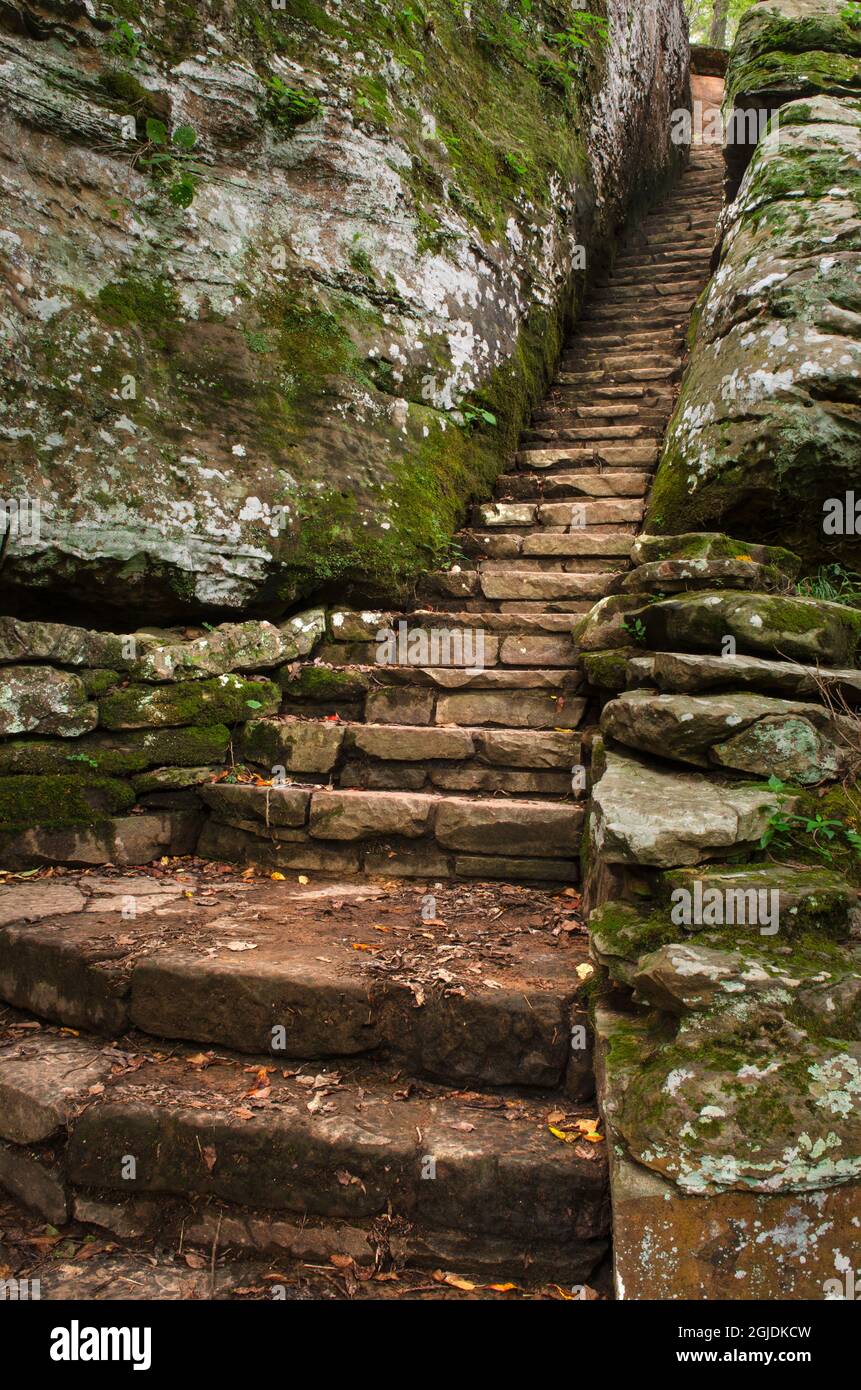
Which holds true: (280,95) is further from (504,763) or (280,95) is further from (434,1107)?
(434,1107)

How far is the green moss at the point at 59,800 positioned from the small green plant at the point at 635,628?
7.88 ft

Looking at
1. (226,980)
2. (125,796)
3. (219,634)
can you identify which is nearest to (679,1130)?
(226,980)

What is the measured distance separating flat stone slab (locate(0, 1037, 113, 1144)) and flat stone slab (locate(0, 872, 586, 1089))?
0.09m

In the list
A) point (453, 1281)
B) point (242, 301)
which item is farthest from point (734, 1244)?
point (242, 301)

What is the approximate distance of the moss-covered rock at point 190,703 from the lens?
155 inches

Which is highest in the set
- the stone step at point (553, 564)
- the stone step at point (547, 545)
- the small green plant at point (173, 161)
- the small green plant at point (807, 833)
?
the small green plant at point (173, 161)

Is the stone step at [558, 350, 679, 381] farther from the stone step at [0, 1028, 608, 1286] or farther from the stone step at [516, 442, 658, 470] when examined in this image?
the stone step at [0, 1028, 608, 1286]

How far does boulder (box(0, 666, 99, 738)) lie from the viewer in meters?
3.69

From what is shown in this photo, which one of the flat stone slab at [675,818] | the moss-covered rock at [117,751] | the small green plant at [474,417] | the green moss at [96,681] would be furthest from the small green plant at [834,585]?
the green moss at [96,681]

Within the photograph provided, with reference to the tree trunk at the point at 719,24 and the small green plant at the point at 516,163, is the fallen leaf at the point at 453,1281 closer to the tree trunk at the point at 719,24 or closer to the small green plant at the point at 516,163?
the small green plant at the point at 516,163

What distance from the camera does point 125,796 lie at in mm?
3871

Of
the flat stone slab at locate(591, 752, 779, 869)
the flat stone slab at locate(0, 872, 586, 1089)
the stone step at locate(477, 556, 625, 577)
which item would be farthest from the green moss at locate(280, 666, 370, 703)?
the flat stone slab at locate(591, 752, 779, 869)

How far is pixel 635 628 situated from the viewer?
146 inches

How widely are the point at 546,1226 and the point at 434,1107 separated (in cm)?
43
